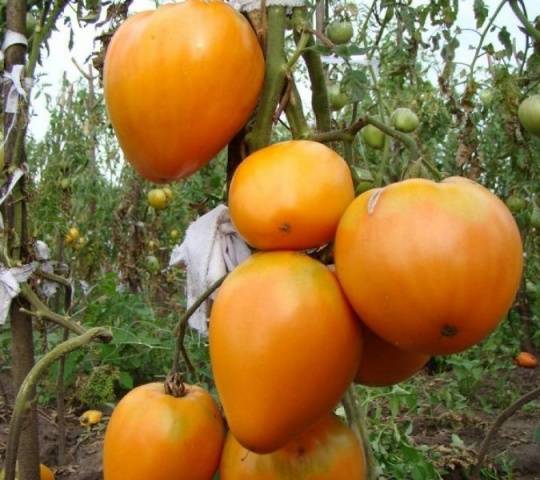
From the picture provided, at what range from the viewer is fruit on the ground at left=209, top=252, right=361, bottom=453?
62cm

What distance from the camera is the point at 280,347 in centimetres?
62

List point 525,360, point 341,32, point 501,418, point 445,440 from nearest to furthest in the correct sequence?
point 501,418 → point 341,32 → point 445,440 → point 525,360

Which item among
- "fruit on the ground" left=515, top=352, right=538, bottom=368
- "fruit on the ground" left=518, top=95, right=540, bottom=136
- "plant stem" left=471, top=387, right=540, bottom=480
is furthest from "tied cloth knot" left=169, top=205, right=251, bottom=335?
"fruit on the ground" left=515, top=352, right=538, bottom=368

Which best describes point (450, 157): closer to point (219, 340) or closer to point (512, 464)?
point (512, 464)

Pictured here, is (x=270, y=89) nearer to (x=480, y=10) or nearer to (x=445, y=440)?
(x=480, y=10)

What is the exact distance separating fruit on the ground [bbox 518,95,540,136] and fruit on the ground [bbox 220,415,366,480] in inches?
49.6

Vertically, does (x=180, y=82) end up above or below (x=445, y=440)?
above

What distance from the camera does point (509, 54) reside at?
2.05m

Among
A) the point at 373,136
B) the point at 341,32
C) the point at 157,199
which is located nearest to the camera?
the point at 373,136

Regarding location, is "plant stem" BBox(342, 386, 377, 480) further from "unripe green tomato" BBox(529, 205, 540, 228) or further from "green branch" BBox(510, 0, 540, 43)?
"unripe green tomato" BBox(529, 205, 540, 228)

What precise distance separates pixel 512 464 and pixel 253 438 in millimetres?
1733

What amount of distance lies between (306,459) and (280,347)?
0.16 metres

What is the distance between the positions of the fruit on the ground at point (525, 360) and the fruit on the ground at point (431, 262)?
2977 millimetres

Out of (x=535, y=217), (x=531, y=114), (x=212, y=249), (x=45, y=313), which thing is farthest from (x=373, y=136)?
(x=212, y=249)
